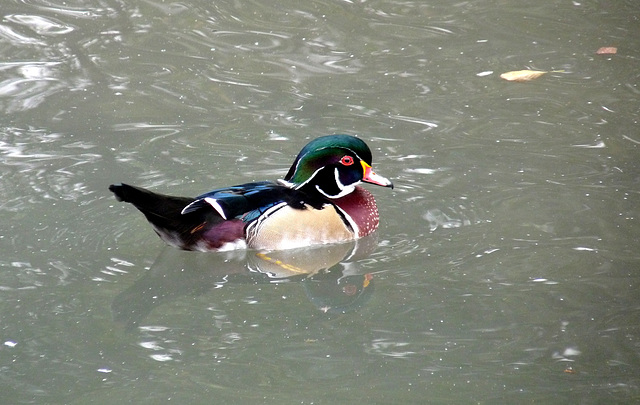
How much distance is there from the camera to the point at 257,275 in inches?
210

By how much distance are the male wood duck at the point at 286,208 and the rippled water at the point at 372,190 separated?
5.3 inches

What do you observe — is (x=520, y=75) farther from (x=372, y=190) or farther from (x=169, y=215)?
(x=169, y=215)

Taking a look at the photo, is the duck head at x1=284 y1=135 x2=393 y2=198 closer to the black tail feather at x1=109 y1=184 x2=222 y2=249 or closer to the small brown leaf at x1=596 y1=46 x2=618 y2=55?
the black tail feather at x1=109 y1=184 x2=222 y2=249

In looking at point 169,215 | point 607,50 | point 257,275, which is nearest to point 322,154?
point 257,275

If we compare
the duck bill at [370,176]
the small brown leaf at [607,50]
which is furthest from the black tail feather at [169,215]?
the small brown leaf at [607,50]

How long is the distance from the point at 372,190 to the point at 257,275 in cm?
151

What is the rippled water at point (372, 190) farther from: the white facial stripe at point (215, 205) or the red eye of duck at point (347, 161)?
the red eye of duck at point (347, 161)

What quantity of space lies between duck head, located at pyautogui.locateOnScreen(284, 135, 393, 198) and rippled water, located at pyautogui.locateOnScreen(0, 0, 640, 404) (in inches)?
13.9

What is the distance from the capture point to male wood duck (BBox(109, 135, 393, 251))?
5.43 m

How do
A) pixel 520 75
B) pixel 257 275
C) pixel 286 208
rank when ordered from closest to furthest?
pixel 257 275
pixel 286 208
pixel 520 75

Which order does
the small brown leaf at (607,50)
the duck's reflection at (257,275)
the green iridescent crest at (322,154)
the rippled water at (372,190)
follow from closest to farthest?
the rippled water at (372,190) < the duck's reflection at (257,275) < the green iridescent crest at (322,154) < the small brown leaf at (607,50)

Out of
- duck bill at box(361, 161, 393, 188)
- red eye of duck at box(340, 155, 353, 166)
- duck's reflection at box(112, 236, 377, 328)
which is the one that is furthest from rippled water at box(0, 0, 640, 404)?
red eye of duck at box(340, 155, 353, 166)

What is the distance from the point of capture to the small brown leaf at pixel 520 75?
794 centimetres

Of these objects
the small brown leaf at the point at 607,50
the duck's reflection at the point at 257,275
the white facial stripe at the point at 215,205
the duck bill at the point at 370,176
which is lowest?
the duck's reflection at the point at 257,275
